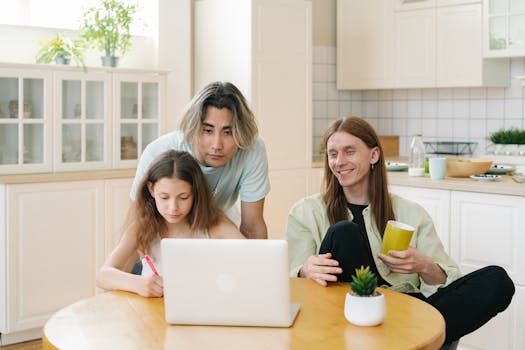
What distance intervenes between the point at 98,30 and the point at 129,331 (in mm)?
3064

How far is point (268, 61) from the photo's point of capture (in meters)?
4.83

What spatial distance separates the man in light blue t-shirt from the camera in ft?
8.80

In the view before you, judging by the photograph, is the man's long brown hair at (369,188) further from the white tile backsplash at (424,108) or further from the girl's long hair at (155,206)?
the white tile backsplash at (424,108)

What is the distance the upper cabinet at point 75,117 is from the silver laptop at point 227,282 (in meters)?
2.48

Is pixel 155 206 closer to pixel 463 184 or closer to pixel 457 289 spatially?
pixel 457 289

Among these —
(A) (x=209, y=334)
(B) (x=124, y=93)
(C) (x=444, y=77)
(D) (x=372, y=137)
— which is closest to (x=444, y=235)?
(D) (x=372, y=137)

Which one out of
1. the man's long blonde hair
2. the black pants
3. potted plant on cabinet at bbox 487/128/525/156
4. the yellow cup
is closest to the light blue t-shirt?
the man's long blonde hair

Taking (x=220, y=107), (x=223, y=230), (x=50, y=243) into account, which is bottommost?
(x=50, y=243)

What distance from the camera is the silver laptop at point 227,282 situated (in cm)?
183

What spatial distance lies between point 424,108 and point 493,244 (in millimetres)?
2148

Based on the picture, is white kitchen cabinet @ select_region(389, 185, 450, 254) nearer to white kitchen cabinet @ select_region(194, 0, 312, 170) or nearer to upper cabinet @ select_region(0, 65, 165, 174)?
white kitchen cabinet @ select_region(194, 0, 312, 170)

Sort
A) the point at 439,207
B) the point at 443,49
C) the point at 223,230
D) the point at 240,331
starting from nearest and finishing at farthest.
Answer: the point at 240,331
the point at 223,230
the point at 439,207
the point at 443,49

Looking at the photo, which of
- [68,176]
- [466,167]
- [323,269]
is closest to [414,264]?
[323,269]

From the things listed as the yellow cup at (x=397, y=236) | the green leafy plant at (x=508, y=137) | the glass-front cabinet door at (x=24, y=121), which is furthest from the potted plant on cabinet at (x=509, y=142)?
the yellow cup at (x=397, y=236)
